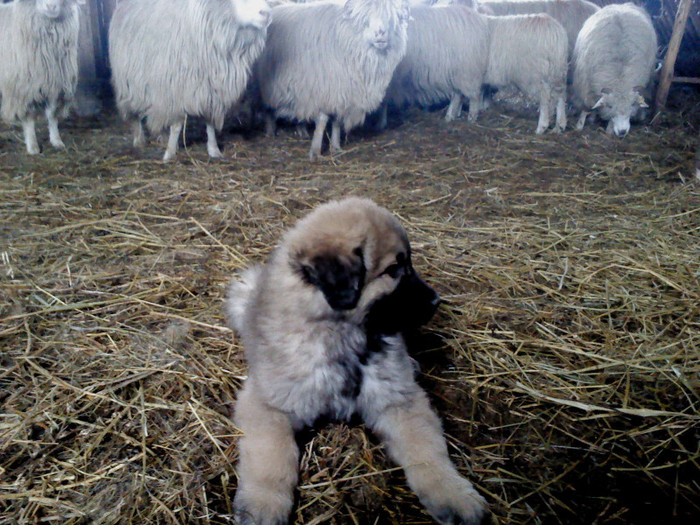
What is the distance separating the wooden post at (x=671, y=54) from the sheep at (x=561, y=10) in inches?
66.1

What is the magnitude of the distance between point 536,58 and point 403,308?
755 centimetres

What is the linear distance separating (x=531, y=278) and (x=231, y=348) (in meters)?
2.18

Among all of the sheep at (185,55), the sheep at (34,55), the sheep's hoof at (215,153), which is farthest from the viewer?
the sheep's hoof at (215,153)

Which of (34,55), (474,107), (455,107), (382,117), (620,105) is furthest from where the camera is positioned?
(455,107)

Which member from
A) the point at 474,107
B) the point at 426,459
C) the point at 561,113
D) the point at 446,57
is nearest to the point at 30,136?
the point at 426,459

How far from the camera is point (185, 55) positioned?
20.1 feet

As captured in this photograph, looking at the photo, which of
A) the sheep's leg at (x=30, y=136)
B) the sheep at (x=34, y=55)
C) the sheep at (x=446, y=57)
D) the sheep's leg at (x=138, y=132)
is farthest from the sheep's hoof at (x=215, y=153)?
the sheep at (x=446, y=57)

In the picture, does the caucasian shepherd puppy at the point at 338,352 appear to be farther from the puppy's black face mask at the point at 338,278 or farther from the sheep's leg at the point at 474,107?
the sheep's leg at the point at 474,107

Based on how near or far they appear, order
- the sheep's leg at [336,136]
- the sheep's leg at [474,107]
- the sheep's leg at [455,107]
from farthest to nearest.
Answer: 1. the sheep's leg at [455,107]
2. the sheep's leg at [474,107]
3. the sheep's leg at [336,136]

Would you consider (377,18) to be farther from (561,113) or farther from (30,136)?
(30,136)

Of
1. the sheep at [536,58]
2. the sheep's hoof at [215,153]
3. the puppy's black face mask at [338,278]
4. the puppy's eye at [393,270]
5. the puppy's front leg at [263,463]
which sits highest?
the sheep at [536,58]

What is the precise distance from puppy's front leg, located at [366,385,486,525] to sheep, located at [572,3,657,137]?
7.41 meters

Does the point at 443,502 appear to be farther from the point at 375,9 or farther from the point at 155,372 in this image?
the point at 375,9

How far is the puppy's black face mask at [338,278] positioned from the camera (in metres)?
1.91
